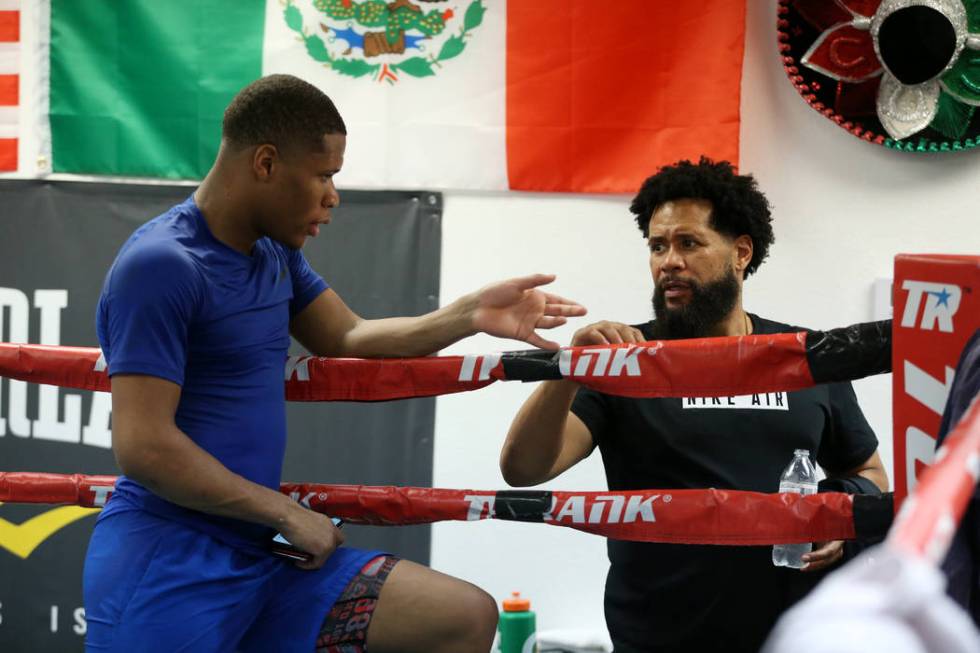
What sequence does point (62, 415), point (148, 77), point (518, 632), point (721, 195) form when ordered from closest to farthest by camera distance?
1. point (721, 195)
2. point (518, 632)
3. point (148, 77)
4. point (62, 415)

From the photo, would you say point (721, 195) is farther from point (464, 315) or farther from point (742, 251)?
point (464, 315)

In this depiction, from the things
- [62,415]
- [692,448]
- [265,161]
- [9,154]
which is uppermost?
[9,154]

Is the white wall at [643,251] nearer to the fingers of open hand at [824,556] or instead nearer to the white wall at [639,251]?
the white wall at [639,251]

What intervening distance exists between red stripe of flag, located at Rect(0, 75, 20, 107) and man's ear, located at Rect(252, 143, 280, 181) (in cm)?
244

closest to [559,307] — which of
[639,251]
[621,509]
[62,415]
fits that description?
[621,509]

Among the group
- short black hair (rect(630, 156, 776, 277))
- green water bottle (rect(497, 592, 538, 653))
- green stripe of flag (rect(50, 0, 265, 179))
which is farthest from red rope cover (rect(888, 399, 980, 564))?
green stripe of flag (rect(50, 0, 265, 179))

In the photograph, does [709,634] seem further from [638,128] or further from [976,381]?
[638,128]

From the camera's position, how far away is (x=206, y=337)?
1.69m

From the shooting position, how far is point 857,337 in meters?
1.66

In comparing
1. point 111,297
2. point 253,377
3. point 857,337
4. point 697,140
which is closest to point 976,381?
point 857,337

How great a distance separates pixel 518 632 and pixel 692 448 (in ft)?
4.97

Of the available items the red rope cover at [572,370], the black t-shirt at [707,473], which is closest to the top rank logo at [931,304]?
the red rope cover at [572,370]

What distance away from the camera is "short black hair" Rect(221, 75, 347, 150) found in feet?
5.72

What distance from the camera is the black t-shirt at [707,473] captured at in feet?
6.59
